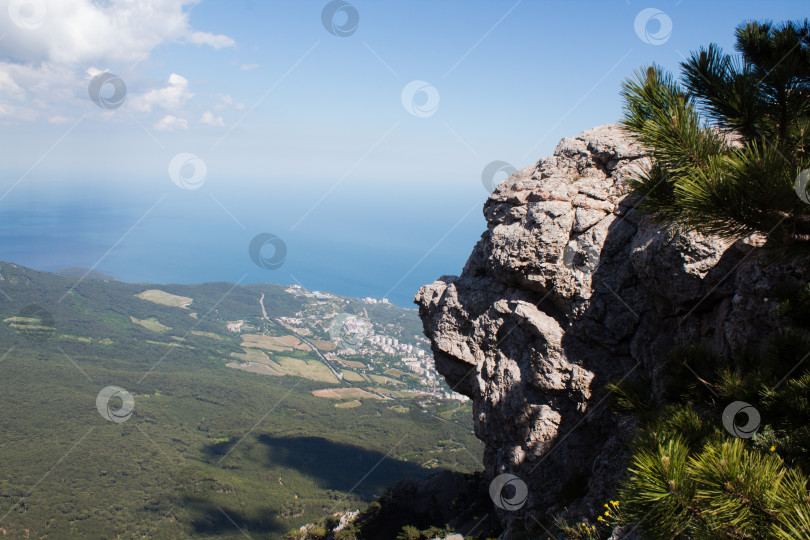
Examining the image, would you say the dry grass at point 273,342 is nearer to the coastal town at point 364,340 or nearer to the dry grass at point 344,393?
the coastal town at point 364,340

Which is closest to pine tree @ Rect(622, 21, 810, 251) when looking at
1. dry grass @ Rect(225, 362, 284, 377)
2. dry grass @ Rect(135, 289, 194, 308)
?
dry grass @ Rect(225, 362, 284, 377)

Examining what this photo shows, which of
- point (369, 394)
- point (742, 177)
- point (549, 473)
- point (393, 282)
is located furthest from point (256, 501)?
point (393, 282)

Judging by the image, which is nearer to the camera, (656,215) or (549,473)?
(656,215)

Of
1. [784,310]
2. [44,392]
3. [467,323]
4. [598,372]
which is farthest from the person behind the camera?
[44,392]

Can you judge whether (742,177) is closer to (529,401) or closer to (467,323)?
(529,401)

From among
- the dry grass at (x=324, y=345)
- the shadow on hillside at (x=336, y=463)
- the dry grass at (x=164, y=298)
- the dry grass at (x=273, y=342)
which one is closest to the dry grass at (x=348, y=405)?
the shadow on hillside at (x=336, y=463)

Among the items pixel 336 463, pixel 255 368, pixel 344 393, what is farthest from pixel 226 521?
pixel 255 368

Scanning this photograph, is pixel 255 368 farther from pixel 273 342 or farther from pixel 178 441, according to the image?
pixel 178 441

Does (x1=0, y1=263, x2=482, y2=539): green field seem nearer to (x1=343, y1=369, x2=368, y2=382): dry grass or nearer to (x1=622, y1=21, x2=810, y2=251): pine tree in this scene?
(x1=343, y1=369, x2=368, y2=382): dry grass
